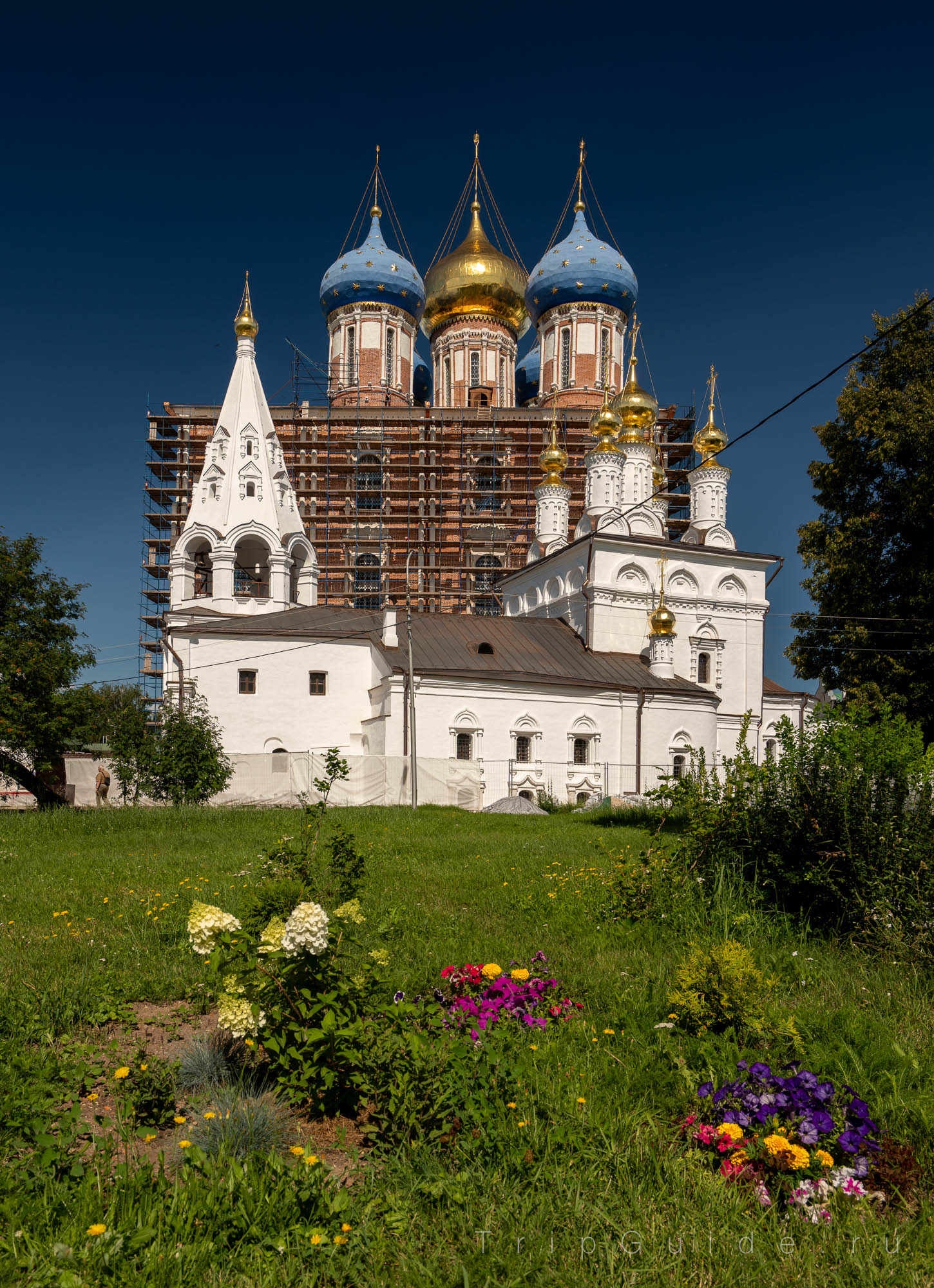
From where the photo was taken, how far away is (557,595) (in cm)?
3111

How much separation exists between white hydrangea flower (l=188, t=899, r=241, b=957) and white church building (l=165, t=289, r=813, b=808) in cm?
1790

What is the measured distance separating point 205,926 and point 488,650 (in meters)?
22.4

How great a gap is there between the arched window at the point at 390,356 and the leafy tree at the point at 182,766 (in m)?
28.7

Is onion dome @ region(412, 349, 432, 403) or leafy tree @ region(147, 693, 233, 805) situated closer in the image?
leafy tree @ region(147, 693, 233, 805)

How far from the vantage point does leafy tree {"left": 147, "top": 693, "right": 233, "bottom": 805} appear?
1816 cm

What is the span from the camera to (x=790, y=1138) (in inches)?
124

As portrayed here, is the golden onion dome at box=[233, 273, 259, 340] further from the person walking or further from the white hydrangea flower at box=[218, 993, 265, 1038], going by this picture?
the white hydrangea flower at box=[218, 993, 265, 1038]

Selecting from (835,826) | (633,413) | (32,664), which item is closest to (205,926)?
(835,826)

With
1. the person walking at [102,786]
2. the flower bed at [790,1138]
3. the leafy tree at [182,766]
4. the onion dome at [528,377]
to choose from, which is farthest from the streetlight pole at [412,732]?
the onion dome at [528,377]

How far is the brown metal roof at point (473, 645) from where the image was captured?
80.5ft

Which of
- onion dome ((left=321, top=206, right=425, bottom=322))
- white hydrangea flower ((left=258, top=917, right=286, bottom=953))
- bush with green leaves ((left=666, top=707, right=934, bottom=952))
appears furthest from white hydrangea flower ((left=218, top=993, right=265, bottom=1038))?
onion dome ((left=321, top=206, right=425, bottom=322))

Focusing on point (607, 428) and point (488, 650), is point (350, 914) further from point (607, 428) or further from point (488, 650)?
point (607, 428)

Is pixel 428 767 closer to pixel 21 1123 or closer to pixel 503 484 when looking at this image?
pixel 21 1123

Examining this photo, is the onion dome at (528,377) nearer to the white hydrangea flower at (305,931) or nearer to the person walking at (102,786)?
the person walking at (102,786)
